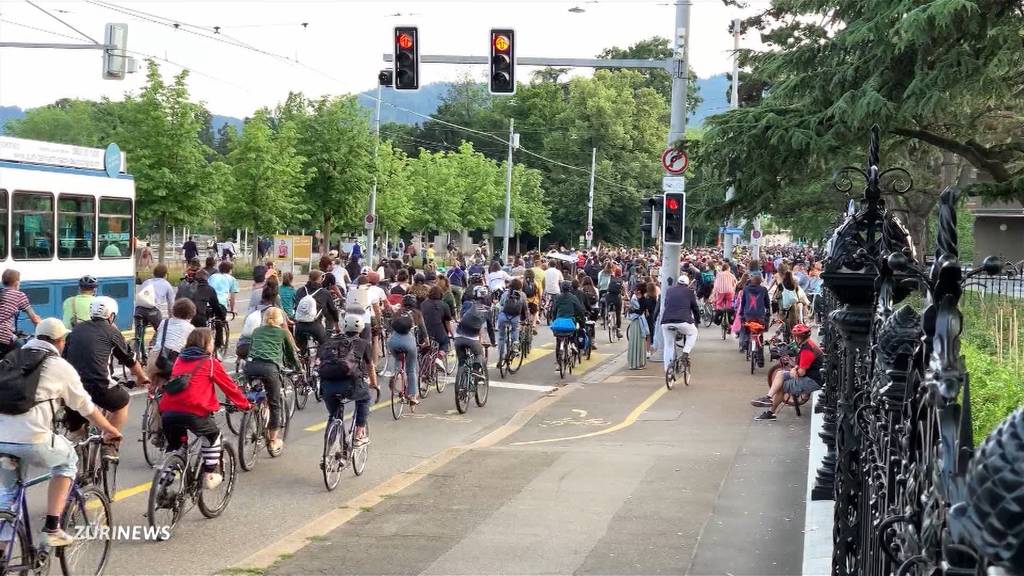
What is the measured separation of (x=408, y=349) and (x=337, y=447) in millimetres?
3929

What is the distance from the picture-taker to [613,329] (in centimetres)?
2973

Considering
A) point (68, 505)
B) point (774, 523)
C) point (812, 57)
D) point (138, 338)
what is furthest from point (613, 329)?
point (68, 505)

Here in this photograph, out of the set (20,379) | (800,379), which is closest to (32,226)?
(800,379)

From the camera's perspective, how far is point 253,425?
11.9 m

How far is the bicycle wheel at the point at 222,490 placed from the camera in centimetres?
970

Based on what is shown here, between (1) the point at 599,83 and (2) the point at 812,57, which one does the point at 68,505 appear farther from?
(1) the point at 599,83

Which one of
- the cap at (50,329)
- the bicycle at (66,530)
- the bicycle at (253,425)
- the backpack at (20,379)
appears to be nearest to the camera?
the bicycle at (66,530)

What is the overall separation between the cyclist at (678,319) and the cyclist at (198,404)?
36.2ft

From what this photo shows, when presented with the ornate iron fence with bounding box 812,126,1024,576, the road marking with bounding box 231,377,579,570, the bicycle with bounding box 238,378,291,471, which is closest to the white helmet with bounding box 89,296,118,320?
the bicycle with bounding box 238,378,291,471

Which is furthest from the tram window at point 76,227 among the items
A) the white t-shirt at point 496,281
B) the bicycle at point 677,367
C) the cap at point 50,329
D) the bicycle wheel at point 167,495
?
the cap at point 50,329

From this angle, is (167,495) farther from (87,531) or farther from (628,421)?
(628,421)

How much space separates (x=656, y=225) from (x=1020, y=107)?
724 cm

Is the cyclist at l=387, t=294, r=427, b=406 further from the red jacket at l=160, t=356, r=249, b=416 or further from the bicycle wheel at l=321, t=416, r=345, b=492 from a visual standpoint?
the red jacket at l=160, t=356, r=249, b=416

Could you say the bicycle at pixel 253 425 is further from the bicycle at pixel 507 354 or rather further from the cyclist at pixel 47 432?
the bicycle at pixel 507 354
